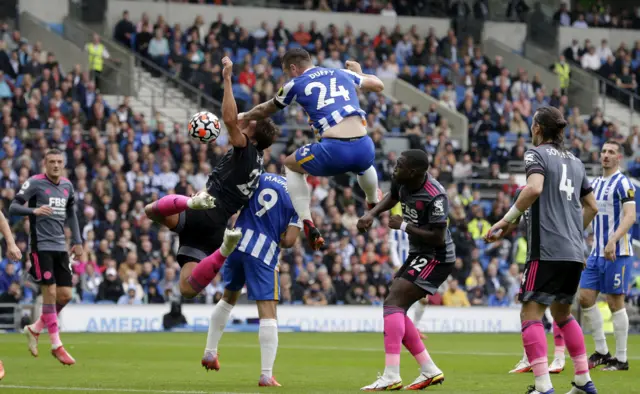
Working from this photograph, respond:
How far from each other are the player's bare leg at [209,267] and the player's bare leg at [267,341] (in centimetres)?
59

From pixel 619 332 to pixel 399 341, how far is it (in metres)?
4.59

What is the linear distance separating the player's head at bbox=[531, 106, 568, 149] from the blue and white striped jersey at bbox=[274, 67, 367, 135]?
200 cm

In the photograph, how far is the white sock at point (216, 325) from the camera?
11664mm

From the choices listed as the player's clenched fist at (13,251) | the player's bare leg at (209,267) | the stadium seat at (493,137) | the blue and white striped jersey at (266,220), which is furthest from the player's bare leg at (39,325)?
the stadium seat at (493,137)

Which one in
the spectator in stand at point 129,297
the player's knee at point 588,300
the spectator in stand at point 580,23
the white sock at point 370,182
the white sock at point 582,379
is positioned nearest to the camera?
the white sock at point 582,379

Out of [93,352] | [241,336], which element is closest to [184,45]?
[241,336]

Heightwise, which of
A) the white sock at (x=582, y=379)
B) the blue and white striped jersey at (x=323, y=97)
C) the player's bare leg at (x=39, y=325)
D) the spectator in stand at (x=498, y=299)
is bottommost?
the spectator in stand at (x=498, y=299)

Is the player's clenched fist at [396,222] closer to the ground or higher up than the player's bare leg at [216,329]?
higher up

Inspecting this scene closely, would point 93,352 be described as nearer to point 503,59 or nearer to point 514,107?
point 514,107

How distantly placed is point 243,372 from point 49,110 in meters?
15.2

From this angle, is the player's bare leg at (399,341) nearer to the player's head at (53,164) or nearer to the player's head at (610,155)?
the player's head at (610,155)

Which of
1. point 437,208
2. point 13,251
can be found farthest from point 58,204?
point 437,208

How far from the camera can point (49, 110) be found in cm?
2678

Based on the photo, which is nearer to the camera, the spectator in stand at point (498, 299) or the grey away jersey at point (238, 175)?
the grey away jersey at point (238, 175)
